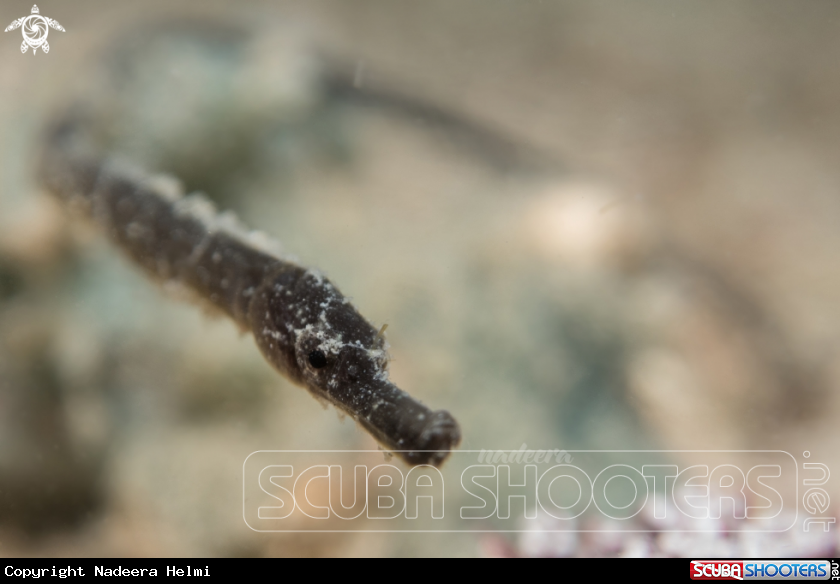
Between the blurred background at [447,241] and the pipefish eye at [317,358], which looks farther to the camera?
the blurred background at [447,241]

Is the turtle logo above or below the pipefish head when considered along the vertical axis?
above

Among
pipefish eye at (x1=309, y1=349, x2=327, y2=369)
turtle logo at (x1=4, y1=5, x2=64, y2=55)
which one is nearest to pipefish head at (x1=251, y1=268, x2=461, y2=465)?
pipefish eye at (x1=309, y1=349, x2=327, y2=369)

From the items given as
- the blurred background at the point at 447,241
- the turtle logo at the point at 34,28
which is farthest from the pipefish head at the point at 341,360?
the turtle logo at the point at 34,28

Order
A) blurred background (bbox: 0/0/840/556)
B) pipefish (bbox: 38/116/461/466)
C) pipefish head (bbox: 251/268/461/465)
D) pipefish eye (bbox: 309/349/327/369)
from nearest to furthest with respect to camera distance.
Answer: pipefish head (bbox: 251/268/461/465) < pipefish (bbox: 38/116/461/466) < pipefish eye (bbox: 309/349/327/369) < blurred background (bbox: 0/0/840/556)

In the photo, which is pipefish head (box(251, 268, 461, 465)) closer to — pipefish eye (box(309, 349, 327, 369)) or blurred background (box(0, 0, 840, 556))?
pipefish eye (box(309, 349, 327, 369))

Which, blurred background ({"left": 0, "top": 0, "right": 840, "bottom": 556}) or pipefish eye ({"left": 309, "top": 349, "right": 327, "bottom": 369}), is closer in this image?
pipefish eye ({"left": 309, "top": 349, "right": 327, "bottom": 369})

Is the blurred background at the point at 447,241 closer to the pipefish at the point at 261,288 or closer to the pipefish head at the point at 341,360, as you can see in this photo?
the pipefish at the point at 261,288
